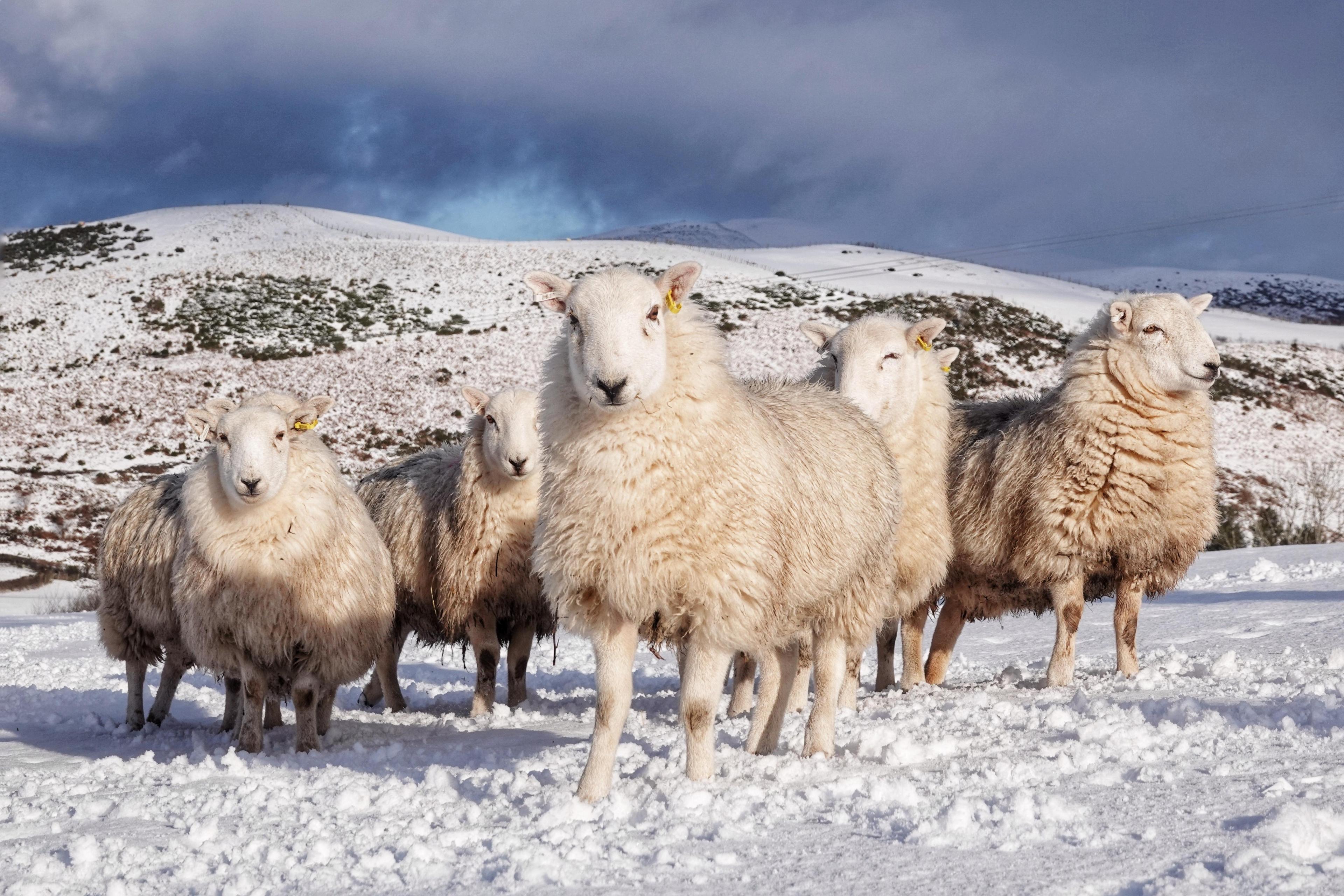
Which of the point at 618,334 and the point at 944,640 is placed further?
the point at 944,640

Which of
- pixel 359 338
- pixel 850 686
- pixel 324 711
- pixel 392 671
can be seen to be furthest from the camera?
pixel 359 338

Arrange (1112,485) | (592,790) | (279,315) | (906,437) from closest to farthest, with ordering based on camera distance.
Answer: (592,790) < (1112,485) < (906,437) < (279,315)

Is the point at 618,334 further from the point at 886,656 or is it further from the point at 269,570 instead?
the point at 886,656

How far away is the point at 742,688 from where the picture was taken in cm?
786

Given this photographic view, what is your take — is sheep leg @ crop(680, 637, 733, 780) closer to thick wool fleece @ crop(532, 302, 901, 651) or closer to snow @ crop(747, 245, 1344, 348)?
thick wool fleece @ crop(532, 302, 901, 651)

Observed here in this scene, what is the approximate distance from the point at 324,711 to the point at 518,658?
4.91 ft

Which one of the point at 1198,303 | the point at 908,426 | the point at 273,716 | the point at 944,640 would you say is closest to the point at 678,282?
the point at 908,426

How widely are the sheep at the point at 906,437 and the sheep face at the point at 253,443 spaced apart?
322 cm

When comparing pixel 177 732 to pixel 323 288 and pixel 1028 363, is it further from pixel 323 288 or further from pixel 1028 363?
pixel 323 288

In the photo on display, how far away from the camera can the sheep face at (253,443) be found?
681 cm

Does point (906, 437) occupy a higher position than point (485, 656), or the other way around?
point (906, 437)

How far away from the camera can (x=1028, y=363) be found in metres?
39.0

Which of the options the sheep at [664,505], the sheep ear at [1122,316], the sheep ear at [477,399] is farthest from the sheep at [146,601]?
the sheep ear at [1122,316]

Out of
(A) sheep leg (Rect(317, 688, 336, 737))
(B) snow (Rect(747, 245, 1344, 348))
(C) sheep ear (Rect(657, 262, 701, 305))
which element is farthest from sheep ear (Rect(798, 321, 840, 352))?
(B) snow (Rect(747, 245, 1344, 348))
